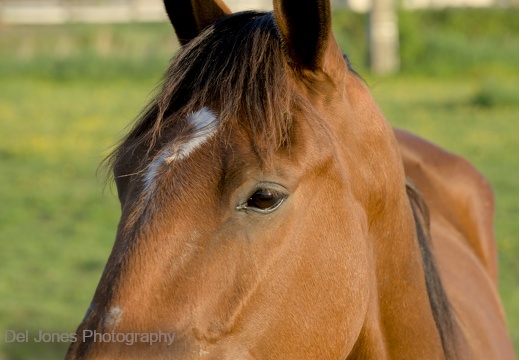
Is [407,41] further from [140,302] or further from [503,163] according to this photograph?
[140,302]

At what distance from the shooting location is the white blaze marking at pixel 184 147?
1761mm

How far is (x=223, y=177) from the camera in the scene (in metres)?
1.75

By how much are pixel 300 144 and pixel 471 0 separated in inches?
1641

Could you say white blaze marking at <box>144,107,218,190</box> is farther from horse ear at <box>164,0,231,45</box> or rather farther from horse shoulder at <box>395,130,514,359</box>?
horse shoulder at <box>395,130,514,359</box>

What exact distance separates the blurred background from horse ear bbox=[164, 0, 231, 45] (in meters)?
0.20

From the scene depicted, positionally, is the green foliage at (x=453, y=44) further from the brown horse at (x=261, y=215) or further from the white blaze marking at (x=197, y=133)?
the white blaze marking at (x=197, y=133)

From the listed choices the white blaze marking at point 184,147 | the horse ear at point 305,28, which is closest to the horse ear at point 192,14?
the horse ear at point 305,28

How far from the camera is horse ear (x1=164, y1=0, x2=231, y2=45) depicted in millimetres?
2221

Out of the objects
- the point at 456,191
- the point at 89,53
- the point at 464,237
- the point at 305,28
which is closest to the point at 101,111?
the point at 89,53

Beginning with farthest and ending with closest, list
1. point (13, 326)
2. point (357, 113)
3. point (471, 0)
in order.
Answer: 1. point (471, 0)
2. point (13, 326)
3. point (357, 113)

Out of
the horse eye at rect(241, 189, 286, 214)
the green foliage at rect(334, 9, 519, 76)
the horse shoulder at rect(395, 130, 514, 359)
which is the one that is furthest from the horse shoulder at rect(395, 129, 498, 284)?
the green foliage at rect(334, 9, 519, 76)

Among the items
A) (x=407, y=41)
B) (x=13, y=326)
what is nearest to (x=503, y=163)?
(x=13, y=326)

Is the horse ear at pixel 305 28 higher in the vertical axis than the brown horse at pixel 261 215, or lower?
higher

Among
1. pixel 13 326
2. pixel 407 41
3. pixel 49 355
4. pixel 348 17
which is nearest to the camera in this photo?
pixel 49 355
